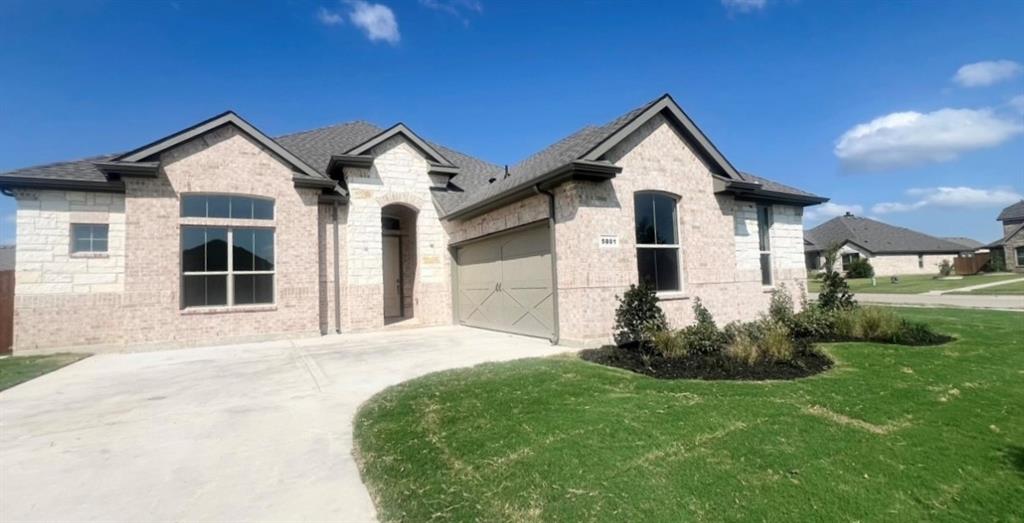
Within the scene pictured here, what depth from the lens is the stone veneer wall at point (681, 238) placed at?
30.8 ft

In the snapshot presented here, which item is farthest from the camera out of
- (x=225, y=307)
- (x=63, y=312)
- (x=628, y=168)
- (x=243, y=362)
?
(x=225, y=307)

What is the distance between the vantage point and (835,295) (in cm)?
1122

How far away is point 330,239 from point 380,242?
1438 mm

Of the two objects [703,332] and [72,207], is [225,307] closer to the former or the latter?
[72,207]

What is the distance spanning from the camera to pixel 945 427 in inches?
179

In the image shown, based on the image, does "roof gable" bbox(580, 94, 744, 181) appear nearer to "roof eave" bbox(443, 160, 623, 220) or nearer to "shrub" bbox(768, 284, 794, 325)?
"roof eave" bbox(443, 160, 623, 220)

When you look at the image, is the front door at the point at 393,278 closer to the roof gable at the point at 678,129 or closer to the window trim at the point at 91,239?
the window trim at the point at 91,239

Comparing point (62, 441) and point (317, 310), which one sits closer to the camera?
point (62, 441)

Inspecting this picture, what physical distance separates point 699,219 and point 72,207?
51.4 feet

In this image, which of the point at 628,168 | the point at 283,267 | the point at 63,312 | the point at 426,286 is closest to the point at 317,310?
the point at 283,267

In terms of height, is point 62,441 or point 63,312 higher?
point 63,312

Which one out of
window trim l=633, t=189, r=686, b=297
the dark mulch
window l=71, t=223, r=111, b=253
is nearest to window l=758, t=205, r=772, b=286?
window trim l=633, t=189, r=686, b=297

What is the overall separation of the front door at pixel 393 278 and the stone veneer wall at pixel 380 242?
243 centimetres

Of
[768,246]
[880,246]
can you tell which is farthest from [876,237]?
[768,246]
